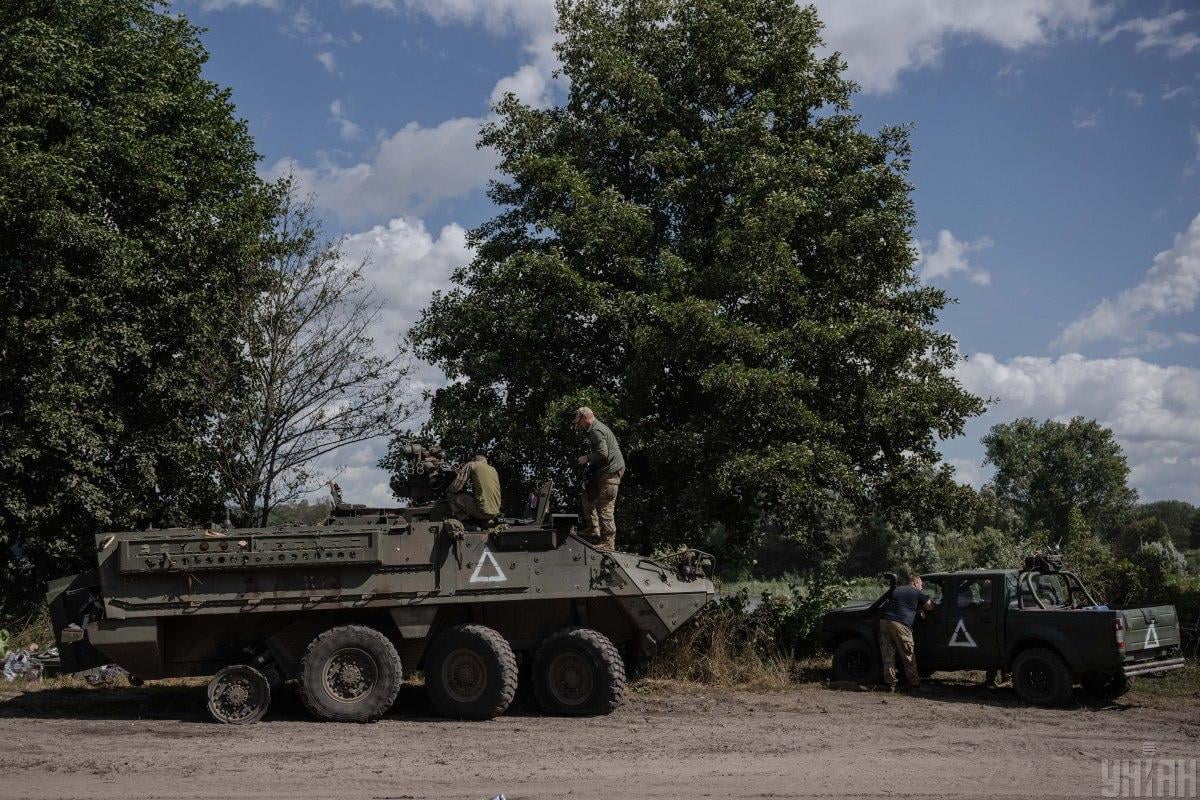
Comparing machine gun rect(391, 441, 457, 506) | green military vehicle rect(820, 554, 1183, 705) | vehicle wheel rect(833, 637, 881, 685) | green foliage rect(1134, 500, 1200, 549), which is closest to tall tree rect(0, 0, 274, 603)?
machine gun rect(391, 441, 457, 506)

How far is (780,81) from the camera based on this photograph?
733 inches

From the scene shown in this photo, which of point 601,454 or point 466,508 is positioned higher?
point 601,454

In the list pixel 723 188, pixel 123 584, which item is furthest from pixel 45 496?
pixel 723 188

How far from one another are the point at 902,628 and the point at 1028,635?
59.9 inches

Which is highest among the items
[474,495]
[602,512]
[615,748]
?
[474,495]

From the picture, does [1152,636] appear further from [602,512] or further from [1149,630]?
[602,512]

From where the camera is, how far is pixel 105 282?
17.3 meters

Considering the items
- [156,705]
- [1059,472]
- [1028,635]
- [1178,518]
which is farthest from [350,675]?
[1178,518]

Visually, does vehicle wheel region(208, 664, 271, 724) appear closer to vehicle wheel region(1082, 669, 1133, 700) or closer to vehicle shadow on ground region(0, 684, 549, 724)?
vehicle shadow on ground region(0, 684, 549, 724)

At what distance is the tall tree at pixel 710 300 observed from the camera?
16.2m

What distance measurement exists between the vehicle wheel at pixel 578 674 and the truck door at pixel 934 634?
13.8ft

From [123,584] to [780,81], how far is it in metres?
13.1

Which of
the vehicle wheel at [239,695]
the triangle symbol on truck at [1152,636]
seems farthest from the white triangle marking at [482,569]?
the triangle symbol on truck at [1152,636]

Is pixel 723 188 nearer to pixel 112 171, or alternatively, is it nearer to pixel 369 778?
pixel 112 171
